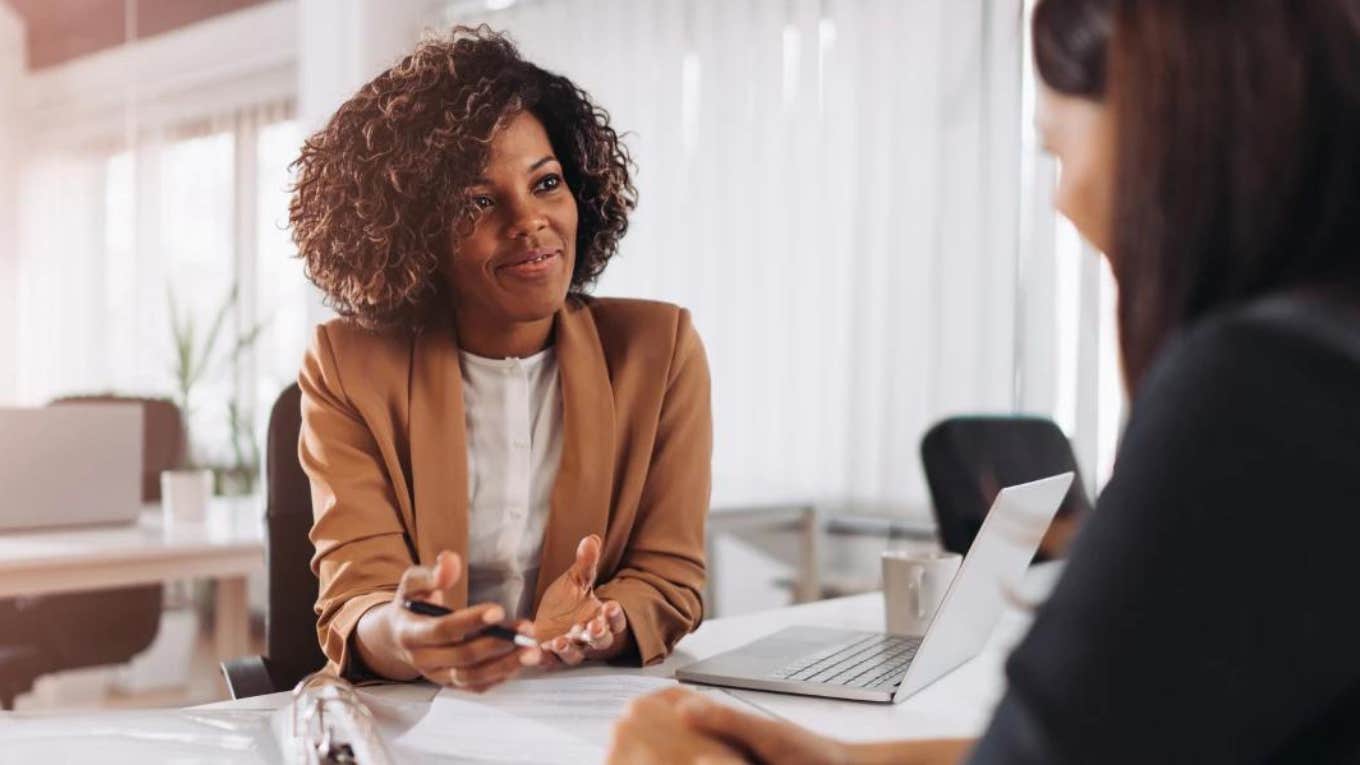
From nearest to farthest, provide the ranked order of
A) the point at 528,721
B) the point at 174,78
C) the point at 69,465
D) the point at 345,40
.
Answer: the point at 528,721
the point at 69,465
the point at 345,40
the point at 174,78

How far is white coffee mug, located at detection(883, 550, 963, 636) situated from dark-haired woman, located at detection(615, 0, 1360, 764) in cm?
86

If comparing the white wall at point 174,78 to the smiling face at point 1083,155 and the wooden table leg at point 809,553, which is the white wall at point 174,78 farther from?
the smiling face at point 1083,155

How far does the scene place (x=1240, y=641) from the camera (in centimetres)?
45

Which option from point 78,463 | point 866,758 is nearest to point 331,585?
point 866,758

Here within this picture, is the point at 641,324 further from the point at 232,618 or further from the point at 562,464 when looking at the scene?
the point at 232,618

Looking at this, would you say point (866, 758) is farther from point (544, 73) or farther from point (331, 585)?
point (544, 73)

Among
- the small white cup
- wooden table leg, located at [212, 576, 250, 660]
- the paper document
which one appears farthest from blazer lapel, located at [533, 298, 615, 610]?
wooden table leg, located at [212, 576, 250, 660]

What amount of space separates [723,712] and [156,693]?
Result: 3.80 m

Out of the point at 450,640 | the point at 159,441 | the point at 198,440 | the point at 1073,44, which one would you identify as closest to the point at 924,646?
the point at 450,640

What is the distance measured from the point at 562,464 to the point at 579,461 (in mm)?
20

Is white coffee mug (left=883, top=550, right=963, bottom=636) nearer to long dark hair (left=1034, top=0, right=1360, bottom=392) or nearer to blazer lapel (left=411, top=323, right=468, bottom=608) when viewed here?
blazer lapel (left=411, top=323, right=468, bottom=608)

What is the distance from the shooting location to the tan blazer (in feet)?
4.25

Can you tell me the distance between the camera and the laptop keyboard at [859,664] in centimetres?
113

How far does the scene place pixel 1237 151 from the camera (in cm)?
48
